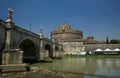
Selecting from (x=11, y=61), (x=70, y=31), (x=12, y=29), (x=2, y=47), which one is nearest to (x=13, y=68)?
(x=11, y=61)

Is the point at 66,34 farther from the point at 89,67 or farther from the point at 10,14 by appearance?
the point at 10,14

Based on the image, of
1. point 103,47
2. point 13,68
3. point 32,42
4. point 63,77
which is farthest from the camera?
point 103,47

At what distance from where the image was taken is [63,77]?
63.2 ft

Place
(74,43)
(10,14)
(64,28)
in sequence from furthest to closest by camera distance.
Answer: (64,28), (74,43), (10,14)

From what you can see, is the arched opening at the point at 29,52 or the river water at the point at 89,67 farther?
the arched opening at the point at 29,52

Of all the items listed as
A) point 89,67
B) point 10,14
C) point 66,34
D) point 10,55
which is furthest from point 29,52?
point 66,34

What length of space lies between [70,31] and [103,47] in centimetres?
3246

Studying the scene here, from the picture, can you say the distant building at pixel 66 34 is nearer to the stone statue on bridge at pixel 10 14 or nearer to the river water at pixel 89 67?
the river water at pixel 89 67

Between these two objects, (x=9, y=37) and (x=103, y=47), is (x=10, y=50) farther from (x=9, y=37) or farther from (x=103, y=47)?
(x=103, y=47)

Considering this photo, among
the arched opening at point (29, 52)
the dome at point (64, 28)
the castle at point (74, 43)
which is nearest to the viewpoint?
the arched opening at point (29, 52)

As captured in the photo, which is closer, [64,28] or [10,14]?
[10,14]

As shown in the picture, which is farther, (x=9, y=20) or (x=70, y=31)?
(x=70, y=31)

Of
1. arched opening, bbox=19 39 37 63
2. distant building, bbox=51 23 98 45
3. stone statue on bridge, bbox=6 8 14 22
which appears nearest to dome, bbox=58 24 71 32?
distant building, bbox=51 23 98 45

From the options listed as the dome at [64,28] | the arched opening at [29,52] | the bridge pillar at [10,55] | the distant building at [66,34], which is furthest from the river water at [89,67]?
the dome at [64,28]
